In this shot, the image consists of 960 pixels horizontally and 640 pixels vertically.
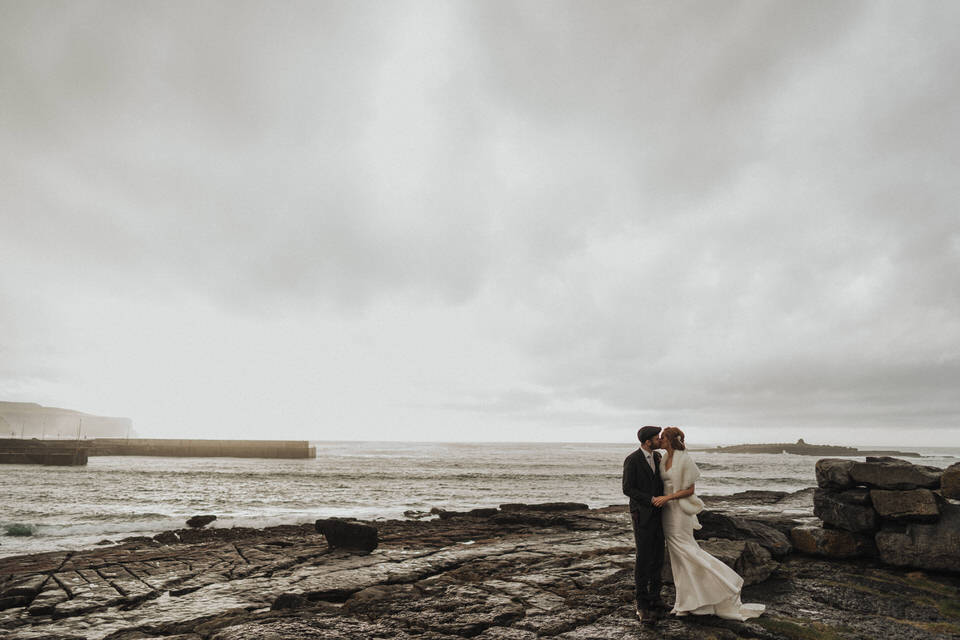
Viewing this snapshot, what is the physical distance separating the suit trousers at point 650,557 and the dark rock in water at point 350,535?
285 inches

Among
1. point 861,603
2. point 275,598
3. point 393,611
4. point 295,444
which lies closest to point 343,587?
point 275,598

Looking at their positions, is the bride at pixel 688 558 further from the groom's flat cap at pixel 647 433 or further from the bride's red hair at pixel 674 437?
the groom's flat cap at pixel 647 433

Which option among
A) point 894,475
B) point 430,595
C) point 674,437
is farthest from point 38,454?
point 894,475

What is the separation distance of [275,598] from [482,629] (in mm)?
Answer: 3841

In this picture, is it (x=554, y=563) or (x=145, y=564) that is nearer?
(x=554, y=563)

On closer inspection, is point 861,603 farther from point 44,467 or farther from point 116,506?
point 44,467

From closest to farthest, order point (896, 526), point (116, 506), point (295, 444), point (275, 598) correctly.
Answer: point (275, 598) < point (896, 526) < point (116, 506) < point (295, 444)

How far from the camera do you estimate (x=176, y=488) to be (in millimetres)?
33594

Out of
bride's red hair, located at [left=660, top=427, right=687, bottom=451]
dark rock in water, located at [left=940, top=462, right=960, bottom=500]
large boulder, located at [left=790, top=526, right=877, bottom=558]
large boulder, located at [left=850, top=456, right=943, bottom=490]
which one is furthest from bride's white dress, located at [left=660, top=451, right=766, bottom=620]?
dark rock in water, located at [left=940, top=462, right=960, bottom=500]

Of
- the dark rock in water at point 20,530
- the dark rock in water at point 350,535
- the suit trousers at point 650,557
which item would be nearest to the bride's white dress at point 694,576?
the suit trousers at point 650,557

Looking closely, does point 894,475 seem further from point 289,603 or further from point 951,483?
point 289,603

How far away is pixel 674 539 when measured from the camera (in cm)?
636

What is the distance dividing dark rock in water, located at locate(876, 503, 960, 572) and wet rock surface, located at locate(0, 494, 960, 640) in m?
0.21

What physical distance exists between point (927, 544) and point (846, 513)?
3.83 feet
